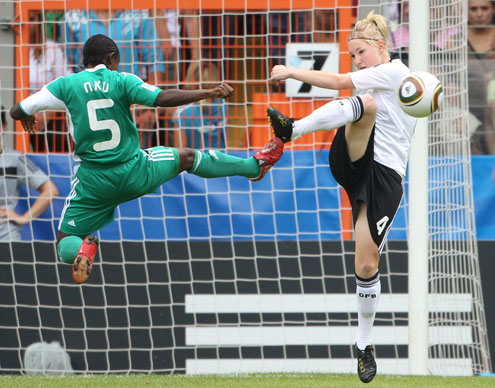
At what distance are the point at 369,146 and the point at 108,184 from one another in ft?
5.41

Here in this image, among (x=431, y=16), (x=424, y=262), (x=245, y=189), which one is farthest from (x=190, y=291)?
(x=431, y=16)

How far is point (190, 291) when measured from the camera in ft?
27.5

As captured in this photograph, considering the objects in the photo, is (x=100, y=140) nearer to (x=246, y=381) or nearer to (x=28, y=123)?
(x=28, y=123)

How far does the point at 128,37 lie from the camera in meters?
8.53

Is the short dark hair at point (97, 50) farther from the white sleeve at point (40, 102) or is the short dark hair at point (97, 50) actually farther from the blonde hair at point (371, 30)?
the blonde hair at point (371, 30)

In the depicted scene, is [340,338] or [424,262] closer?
[424,262]

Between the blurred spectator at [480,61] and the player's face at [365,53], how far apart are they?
9.31 feet

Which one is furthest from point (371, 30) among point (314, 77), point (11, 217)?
point (11, 217)

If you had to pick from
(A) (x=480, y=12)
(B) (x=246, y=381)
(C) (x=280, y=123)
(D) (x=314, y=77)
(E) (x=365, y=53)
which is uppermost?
(A) (x=480, y=12)

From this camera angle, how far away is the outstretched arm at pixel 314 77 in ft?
18.2

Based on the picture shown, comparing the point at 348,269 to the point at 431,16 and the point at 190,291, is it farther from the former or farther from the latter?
the point at 431,16

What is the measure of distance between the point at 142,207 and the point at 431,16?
2.97 meters

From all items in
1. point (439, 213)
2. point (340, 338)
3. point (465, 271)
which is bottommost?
point (340, 338)

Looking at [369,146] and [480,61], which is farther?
[480,61]
